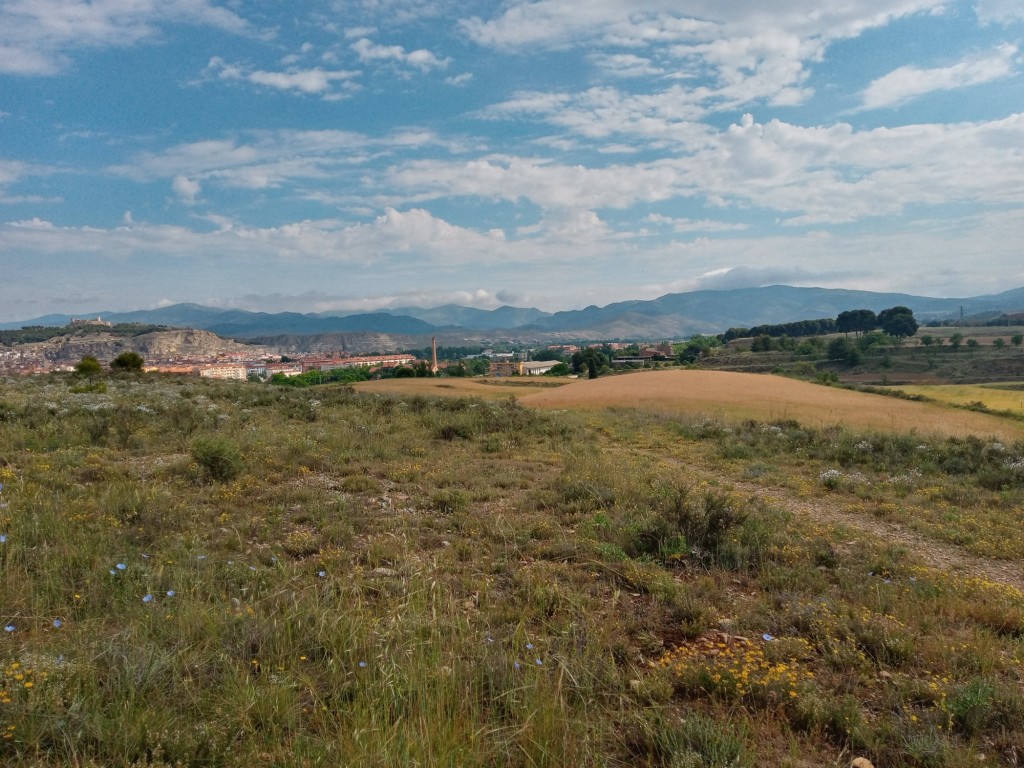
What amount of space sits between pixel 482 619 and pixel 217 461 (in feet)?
23.7

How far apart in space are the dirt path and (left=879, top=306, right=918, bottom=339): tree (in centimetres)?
12659

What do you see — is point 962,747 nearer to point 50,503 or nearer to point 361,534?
point 361,534

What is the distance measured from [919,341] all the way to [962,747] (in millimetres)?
116658

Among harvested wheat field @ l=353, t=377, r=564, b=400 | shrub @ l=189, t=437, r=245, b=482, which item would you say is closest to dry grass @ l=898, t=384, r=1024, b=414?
harvested wheat field @ l=353, t=377, r=564, b=400

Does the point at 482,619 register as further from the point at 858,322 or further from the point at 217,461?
the point at 858,322

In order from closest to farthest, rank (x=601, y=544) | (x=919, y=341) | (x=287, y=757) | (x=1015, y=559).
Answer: (x=287, y=757) → (x=601, y=544) → (x=1015, y=559) → (x=919, y=341)

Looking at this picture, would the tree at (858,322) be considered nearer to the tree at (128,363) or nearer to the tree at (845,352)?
the tree at (845,352)

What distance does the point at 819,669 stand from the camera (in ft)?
14.4

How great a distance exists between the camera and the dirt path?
7141 millimetres

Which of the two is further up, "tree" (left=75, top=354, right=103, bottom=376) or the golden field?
"tree" (left=75, top=354, right=103, bottom=376)

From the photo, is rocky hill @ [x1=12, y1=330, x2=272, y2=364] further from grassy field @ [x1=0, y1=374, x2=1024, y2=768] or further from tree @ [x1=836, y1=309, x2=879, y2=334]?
tree @ [x1=836, y1=309, x2=879, y2=334]

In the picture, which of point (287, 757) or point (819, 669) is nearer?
point (287, 757)

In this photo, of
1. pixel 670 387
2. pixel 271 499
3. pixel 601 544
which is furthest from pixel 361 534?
pixel 670 387

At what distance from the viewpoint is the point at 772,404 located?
3216 cm
